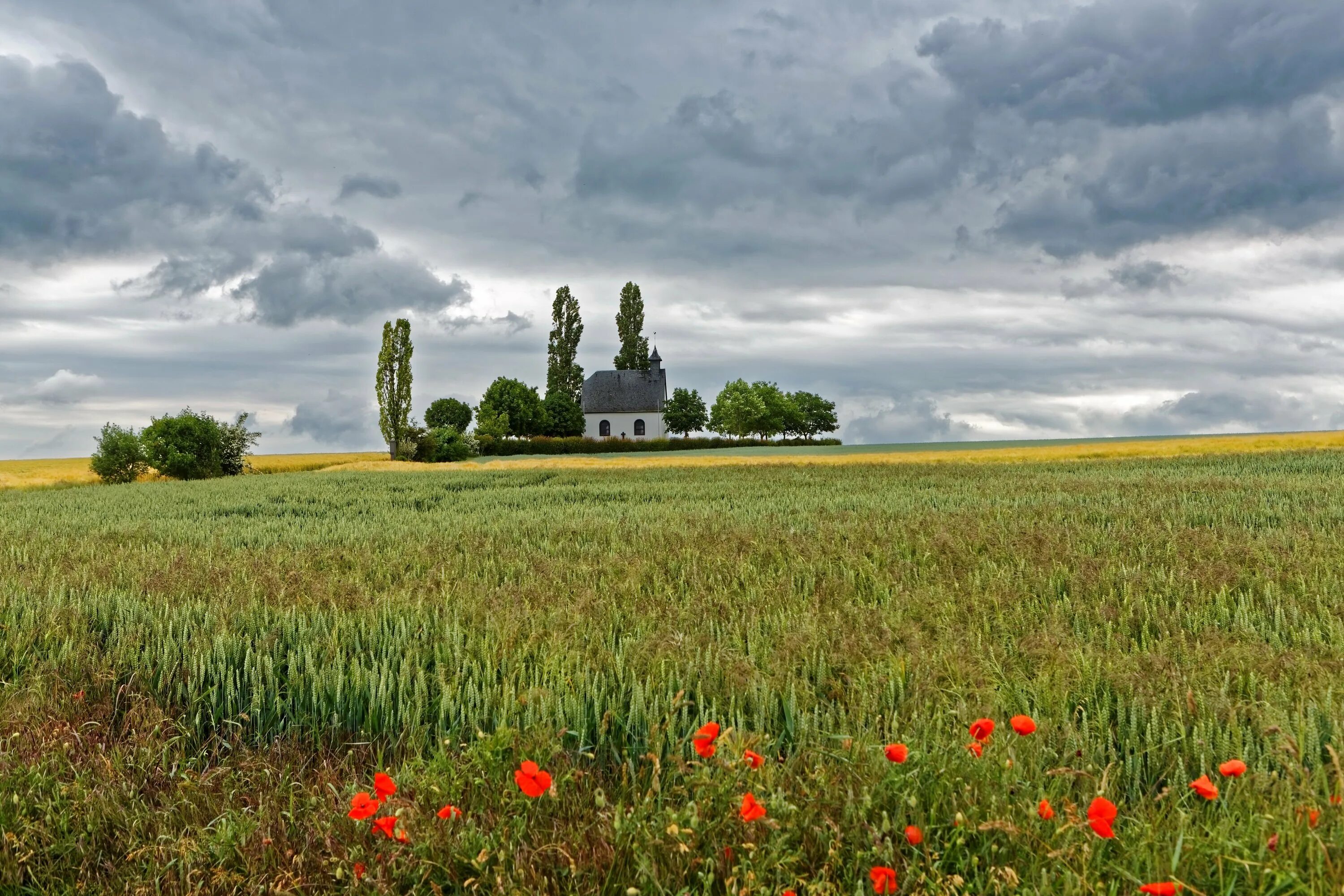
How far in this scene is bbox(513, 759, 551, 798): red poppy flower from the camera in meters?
2.31

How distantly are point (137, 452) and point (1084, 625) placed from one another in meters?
40.2

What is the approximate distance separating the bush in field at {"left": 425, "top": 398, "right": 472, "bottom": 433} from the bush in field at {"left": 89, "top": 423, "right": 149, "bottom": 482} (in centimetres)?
4912

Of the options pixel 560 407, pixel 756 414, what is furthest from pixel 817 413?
pixel 560 407

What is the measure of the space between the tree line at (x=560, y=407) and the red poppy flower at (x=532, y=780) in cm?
5216

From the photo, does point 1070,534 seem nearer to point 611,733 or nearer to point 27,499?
point 611,733

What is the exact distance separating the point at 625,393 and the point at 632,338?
650 centimetres

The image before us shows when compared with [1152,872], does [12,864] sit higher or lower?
lower

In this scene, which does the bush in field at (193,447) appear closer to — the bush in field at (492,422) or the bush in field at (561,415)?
the bush in field at (492,422)

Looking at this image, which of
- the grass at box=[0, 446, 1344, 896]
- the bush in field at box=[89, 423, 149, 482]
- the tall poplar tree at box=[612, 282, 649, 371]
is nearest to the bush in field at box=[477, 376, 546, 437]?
the tall poplar tree at box=[612, 282, 649, 371]

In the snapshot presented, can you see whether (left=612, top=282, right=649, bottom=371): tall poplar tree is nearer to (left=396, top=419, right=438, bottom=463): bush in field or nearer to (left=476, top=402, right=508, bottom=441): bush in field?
(left=476, top=402, right=508, bottom=441): bush in field

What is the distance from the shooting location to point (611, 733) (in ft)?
12.2

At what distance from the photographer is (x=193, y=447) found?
37219 millimetres

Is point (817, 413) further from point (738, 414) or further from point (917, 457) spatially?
point (917, 457)

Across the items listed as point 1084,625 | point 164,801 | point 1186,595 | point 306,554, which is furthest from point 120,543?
point 1186,595
